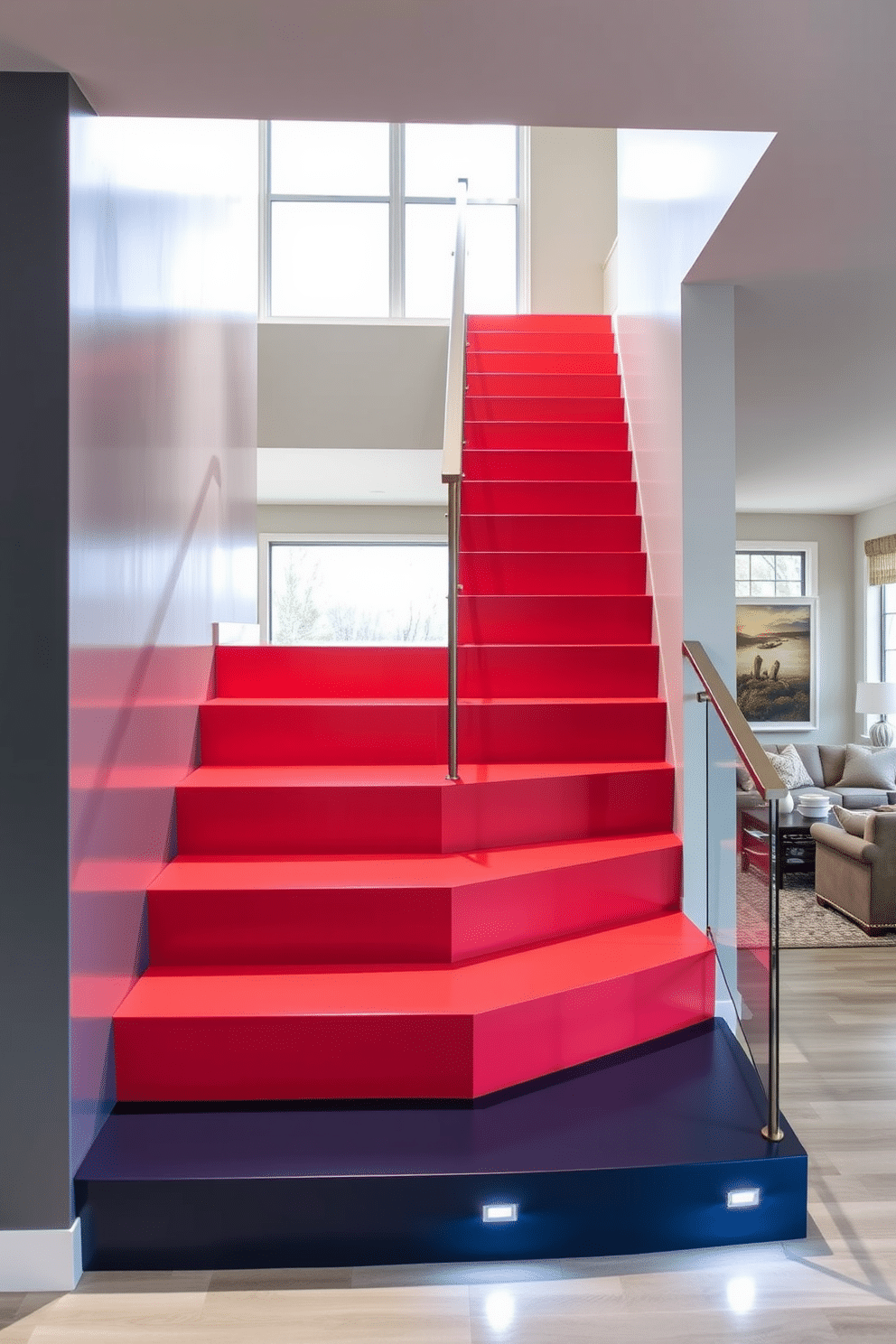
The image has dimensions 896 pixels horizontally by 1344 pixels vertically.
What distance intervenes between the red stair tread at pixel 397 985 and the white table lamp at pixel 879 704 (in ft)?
17.2

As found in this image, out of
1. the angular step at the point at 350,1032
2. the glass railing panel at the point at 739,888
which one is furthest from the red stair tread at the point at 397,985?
the glass railing panel at the point at 739,888

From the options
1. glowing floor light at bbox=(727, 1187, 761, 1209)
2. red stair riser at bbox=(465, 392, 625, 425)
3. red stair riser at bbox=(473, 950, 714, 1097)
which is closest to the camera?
glowing floor light at bbox=(727, 1187, 761, 1209)

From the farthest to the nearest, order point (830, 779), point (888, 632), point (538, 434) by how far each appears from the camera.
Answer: point (888, 632) → point (830, 779) → point (538, 434)

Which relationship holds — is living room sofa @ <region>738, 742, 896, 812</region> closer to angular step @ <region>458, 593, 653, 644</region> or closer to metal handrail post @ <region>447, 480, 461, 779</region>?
angular step @ <region>458, 593, 653, 644</region>

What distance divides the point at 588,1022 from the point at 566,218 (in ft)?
20.5

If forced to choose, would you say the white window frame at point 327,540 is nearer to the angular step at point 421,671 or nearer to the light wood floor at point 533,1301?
the angular step at point 421,671

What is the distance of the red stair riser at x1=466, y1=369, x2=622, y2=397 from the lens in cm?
499

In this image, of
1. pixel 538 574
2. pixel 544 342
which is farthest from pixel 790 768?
pixel 538 574

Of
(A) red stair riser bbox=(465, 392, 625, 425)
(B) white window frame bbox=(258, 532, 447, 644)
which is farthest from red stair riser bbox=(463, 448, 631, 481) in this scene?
(B) white window frame bbox=(258, 532, 447, 644)

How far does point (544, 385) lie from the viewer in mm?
5070

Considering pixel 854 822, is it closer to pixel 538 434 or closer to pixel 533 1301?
pixel 538 434

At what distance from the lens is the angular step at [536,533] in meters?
4.29

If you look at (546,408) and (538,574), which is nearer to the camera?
(538,574)

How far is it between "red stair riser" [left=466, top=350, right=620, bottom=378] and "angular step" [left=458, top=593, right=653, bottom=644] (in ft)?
5.72
